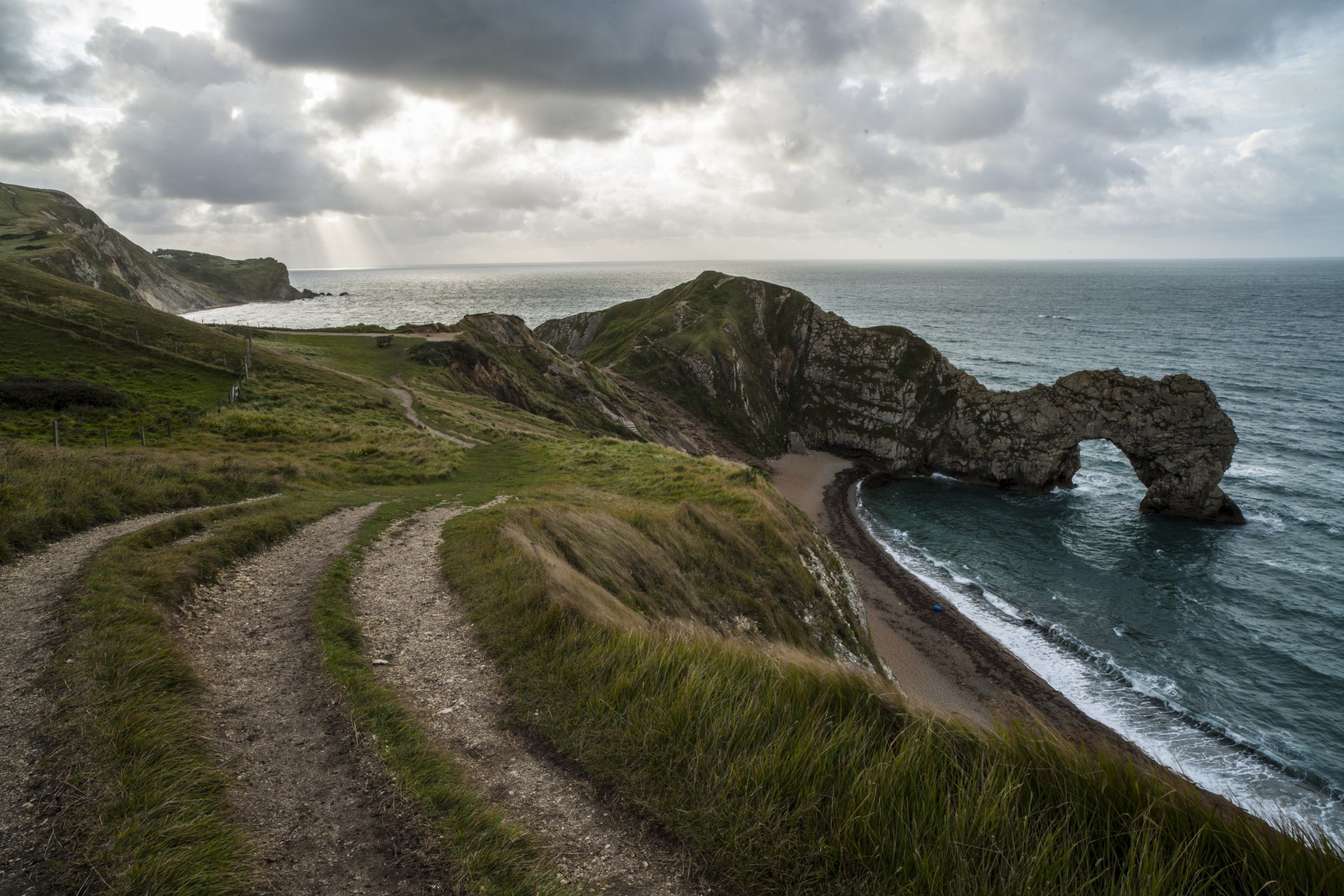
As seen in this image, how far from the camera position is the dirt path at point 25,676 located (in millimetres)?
5250

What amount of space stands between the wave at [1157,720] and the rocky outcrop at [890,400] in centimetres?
3200

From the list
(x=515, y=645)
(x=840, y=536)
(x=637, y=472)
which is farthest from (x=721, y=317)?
(x=515, y=645)

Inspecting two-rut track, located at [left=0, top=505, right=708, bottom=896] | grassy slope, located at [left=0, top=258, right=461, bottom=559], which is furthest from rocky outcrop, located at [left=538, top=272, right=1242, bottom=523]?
two-rut track, located at [left=0, top=505, right=708, bottom=896]

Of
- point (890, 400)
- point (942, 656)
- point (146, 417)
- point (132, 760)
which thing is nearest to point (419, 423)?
point (146, 417)

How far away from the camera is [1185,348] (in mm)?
127812

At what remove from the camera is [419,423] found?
47719mm

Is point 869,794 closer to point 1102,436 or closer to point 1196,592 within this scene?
point 1196,592

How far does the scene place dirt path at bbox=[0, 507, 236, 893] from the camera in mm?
5250

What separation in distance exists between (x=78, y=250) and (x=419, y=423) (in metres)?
116

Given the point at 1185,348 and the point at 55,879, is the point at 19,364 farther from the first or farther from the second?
the point at 1185,348

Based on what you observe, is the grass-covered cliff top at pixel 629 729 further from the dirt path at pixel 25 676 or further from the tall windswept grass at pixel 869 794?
the dirt path at pixel 25 676

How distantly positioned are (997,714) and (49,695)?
1176 centimetres

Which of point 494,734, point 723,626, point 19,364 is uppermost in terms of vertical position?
point 19,364

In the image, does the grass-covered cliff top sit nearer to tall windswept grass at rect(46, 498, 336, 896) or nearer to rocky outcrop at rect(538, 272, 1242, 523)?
tall windswept grass at rect(46, 498, 336, 896)
